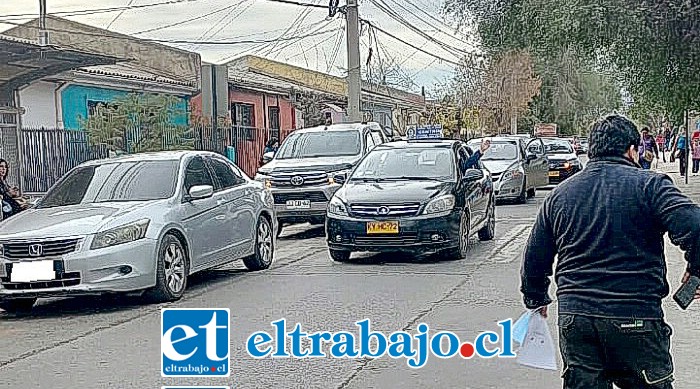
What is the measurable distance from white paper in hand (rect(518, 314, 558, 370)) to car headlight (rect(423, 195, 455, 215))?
825 centimetres

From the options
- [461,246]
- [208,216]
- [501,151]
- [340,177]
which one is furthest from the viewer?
[501,151]

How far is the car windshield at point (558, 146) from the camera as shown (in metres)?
31.2

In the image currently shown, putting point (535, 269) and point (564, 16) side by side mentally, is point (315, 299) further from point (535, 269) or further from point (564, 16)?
point (564, 16)

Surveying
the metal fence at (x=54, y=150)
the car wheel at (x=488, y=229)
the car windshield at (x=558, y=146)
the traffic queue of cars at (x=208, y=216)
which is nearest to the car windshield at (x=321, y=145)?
the traffic queue of cars at (x=208, y=216)

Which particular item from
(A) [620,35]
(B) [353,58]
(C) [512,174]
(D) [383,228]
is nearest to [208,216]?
(D) [383,228]

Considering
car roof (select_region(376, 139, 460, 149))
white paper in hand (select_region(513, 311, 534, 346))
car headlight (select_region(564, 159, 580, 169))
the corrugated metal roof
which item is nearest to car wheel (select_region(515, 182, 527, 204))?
car headlight (select_region(564, 159, 580, 169))

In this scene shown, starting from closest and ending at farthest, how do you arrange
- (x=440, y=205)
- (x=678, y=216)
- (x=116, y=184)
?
(x=678, y=216) → (x=116, y=184) → (x=440, y=205)

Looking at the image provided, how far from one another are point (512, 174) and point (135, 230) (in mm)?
14569

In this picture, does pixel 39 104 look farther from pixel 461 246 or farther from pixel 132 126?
pixel 461 246

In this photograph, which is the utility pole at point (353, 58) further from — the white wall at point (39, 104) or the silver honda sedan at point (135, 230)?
the silver honda sedan at point (135, 230)

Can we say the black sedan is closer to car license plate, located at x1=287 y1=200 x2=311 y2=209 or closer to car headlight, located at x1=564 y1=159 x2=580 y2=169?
car license plate, located at x1=287 y1=200 x2=311 y2=209

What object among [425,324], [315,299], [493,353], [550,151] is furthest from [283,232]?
[550,151]

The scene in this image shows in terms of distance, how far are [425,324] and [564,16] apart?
12.8m

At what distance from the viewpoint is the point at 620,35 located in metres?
20.5
